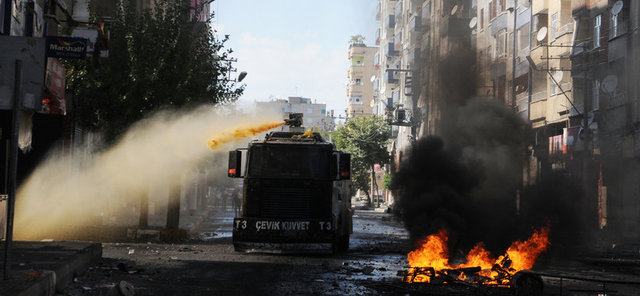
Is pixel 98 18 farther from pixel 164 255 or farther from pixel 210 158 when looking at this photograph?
pixel 164 255

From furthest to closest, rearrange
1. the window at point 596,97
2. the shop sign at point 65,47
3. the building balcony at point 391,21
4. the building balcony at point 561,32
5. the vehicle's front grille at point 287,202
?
the building balcony at point 391,21
the building balcony at point 561,32
the window at point 596,97
the vehicle's front grille at point 287,202
the shop sign at point 65,47

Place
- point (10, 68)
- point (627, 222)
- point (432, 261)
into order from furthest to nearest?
point (627, 222) < point (432, 261) < point (10, 68)

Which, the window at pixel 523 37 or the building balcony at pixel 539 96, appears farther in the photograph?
the window at pixel 523 37

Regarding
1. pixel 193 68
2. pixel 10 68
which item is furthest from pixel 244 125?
pixel 10 68

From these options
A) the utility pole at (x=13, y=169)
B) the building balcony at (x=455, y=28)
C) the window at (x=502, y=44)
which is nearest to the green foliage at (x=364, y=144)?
the window at (x=502, y=44)

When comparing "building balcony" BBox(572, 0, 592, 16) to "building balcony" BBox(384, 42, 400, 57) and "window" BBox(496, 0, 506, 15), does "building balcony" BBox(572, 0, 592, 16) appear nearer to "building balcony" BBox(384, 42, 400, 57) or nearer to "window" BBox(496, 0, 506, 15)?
"window" BBox(496, 0, 506, 15)

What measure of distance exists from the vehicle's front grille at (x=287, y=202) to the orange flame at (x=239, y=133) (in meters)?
5.61

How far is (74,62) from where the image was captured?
25.9 metres

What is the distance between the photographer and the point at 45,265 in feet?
40.4

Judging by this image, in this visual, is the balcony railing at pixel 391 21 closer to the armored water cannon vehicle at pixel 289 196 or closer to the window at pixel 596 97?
the window at pixel 596 97

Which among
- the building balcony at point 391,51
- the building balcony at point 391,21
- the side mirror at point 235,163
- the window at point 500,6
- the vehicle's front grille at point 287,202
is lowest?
the vehicle's front grille at point 287,202

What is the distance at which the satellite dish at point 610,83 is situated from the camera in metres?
32.7

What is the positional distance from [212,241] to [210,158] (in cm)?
429

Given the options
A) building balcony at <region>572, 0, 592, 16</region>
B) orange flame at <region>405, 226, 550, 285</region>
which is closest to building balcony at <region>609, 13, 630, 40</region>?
building balcony at <region>572, 0, 592, 16</region>
